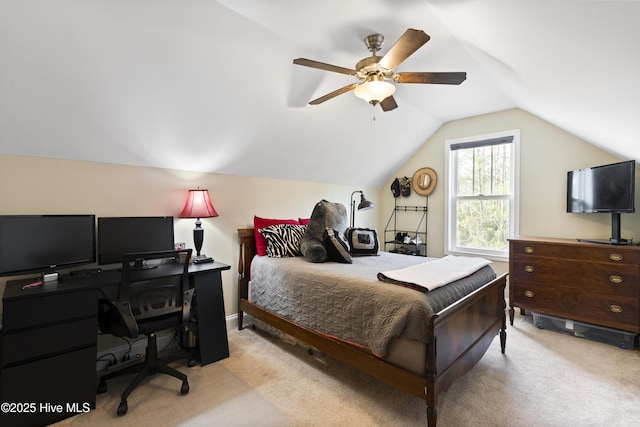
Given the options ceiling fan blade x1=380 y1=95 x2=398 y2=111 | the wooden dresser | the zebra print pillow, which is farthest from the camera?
the zebra print pillow

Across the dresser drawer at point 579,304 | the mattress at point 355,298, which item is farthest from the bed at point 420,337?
the dresser drawer at point 579,304

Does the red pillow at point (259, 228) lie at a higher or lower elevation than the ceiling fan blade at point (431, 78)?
lower

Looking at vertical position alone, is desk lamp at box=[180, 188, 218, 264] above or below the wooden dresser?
above

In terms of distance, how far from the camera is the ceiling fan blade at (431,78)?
191 centimetres

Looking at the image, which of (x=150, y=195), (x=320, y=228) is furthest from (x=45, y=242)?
(x=320, y=228)

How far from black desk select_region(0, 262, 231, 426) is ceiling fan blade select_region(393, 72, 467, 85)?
7.02ft

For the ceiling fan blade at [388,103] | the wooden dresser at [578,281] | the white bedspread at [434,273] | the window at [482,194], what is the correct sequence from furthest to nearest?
the window at [482,194]
the wooden dresser at [578,281]
the ceiling fan blade at [388,103]
the white bedspread at [434,273]

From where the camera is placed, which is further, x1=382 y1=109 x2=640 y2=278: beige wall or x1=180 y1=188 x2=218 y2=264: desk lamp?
x1=382 y1=109 x2=640 y2=278: beige wall

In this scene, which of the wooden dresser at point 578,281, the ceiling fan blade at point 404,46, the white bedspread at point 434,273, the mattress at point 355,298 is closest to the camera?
the ceiling fan blade at point 404,46

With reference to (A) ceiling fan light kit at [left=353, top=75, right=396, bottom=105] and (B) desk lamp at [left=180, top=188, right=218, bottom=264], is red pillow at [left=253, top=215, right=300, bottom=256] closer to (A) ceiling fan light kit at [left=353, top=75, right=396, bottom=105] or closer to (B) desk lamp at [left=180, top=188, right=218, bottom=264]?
(B) desk lamp at [left=180, top=188, right=218, bottom=264]

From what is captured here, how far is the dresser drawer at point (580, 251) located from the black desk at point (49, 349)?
11.4 ft

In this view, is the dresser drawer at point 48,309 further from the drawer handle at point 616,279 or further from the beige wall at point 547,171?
the beige wall at point 547,171

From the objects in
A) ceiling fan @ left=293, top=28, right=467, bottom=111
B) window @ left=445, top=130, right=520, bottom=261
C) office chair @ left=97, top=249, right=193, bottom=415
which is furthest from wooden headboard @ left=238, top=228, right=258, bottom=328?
window @ left=445, top=130, right=520, bottom=261

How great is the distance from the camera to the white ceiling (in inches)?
63.2
